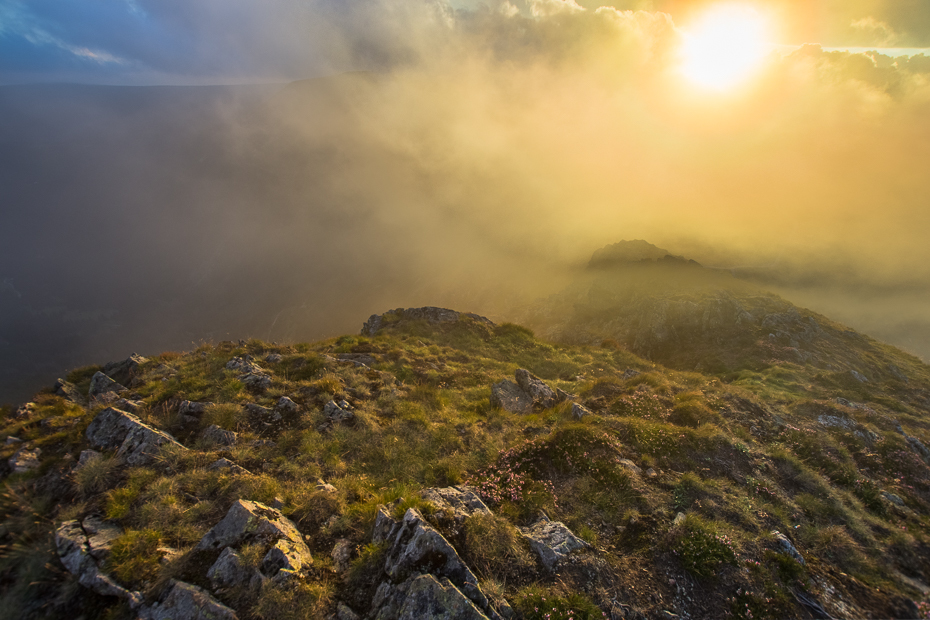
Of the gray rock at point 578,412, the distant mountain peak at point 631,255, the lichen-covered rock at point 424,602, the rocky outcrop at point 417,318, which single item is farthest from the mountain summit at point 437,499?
the distant mountain peak at point 631,255

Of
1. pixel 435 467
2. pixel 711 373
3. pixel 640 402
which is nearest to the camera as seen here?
pixel 435 467

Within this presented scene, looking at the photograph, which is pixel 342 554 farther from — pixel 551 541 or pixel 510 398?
pixel 510 398

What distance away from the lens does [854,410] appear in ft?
52.4

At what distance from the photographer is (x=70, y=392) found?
13.9 m

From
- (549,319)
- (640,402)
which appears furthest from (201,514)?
(549,319)

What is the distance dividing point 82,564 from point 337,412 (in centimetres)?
698

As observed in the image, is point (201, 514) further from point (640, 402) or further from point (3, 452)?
point (640, 402)

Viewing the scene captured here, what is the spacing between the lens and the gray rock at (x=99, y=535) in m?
6.38

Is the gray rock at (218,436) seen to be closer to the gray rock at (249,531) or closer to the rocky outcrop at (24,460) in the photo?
the rocky outcrop at (24,460)

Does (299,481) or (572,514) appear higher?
(572,514)

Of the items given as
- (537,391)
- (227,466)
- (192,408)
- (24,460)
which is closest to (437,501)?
→ (227,466)

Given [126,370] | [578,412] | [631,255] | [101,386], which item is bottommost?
[126,370]

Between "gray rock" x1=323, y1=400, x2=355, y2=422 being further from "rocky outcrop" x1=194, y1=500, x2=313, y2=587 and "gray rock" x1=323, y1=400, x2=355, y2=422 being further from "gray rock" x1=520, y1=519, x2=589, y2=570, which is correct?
"gray rock" x1=520, y1=519, x2=589, y2=570

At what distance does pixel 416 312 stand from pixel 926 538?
3155 centimetres
